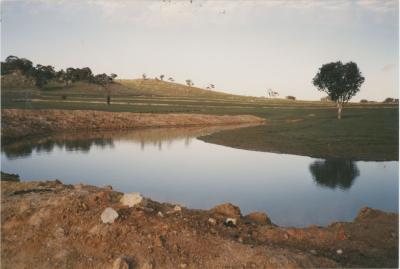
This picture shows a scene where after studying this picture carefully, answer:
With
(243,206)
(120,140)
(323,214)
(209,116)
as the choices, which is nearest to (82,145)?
(120,140)

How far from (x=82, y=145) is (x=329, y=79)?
152 ft

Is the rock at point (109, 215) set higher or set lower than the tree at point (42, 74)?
lower

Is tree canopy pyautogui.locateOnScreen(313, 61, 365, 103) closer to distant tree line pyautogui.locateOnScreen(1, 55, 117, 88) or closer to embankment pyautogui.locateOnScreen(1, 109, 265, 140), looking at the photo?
embankment pyautogui.locateOnScreen(1, 109, 265, 140)

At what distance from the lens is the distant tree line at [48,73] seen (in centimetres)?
11469

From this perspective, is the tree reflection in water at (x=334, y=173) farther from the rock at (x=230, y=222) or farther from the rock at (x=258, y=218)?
the rock at (x=230, y=222)

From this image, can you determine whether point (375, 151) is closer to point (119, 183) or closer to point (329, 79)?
point (119, 183)

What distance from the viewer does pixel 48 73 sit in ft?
395

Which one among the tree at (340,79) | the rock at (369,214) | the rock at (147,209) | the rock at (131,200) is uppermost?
the tree at (340,79)

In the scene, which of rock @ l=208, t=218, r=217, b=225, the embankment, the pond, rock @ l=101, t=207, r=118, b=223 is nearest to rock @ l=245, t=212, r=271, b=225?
the pond

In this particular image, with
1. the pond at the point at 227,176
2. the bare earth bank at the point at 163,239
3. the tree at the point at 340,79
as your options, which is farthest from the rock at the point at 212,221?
the tree at the point at 340,79

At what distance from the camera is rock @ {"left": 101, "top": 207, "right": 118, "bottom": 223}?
10008 millimetres

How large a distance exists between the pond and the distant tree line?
278 feet

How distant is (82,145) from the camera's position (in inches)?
1447

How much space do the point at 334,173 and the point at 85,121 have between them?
1523 inches
